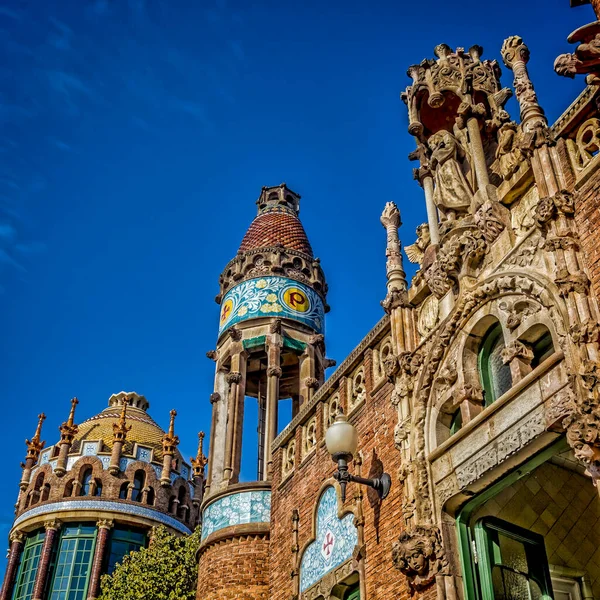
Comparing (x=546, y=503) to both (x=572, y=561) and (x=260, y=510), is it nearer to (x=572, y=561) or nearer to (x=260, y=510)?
(x=572, y=561)

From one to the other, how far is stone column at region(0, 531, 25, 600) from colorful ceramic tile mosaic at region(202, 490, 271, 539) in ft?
68.0

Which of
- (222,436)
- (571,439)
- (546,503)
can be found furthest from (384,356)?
(222,436)

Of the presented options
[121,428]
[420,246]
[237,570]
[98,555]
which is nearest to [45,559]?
[98,555]

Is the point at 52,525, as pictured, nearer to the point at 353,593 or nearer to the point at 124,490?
the point at 124,490

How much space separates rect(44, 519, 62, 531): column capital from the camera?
114 feet

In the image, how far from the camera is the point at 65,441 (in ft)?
123

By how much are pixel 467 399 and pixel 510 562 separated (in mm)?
2037

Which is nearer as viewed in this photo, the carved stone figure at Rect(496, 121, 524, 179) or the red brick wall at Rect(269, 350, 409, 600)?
the carved stone figure at Rect(496, 121, 524, 179)

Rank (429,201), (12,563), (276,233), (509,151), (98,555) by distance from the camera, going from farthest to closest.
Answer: (12,563)
(98,555)
(276,233)
(429,201)
(509,151)

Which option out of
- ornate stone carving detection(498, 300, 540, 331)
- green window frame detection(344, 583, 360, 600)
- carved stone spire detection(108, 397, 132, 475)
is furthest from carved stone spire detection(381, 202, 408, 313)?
carved stone spire detection(108, 397, 132, 475)

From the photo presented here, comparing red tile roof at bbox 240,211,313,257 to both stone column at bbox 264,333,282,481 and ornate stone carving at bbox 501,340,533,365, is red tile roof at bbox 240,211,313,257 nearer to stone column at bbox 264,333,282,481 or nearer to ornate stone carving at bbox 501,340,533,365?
stone column at bbox 264,333,282,481

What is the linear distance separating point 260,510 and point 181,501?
22.2 m

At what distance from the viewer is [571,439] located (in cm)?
832

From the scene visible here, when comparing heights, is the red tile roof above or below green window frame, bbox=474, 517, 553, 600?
above
